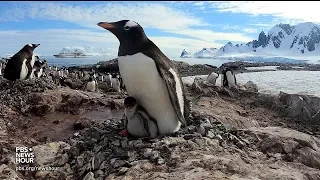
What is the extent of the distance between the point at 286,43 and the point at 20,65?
102 meters

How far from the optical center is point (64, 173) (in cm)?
343

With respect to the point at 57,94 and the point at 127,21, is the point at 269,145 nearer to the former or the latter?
the point at 127,21

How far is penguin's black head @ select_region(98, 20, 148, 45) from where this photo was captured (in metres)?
3.73

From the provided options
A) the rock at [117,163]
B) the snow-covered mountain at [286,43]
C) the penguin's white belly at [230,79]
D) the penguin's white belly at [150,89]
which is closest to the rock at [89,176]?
the rock at [117,163]

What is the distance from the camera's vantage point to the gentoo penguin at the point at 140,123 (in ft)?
A: 12.5

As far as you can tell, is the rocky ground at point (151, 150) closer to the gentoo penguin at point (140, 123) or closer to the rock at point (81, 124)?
the rock at point (81, 124)

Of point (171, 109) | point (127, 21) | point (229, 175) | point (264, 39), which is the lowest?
point (229, 175)

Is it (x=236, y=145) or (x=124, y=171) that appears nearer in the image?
(x=124, y=171)

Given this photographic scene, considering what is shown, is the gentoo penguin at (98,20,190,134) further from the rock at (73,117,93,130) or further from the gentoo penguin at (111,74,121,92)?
the gentoo penguin at (111,74,121,92)

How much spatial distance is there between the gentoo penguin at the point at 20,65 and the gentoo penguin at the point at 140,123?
4927 millimetres

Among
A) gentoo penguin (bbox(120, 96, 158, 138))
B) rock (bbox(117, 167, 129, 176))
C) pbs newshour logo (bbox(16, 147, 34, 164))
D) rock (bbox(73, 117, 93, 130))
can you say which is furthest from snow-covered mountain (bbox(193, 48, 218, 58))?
rock (bbox(117, 167, 129, 176))

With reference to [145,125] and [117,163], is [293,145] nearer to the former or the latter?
[145,125]

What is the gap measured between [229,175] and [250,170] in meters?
0.26

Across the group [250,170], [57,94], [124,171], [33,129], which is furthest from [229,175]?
[57,94]
